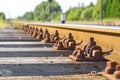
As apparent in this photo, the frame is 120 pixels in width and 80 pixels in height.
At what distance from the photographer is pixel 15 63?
20.3ft

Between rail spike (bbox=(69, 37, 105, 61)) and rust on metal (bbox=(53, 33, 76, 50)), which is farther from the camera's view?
rust on metal (bbox=(53, 33, 76, 50))

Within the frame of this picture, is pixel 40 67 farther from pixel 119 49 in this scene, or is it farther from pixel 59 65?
pixel 119 49

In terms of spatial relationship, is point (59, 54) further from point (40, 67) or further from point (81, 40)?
point (40, 67)

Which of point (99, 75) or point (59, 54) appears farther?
point (59, 54)

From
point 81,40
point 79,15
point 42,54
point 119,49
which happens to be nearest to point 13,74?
point 119,49

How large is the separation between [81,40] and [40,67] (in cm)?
295

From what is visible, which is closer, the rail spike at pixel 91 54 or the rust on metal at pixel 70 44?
the rail spike at pixel 91 54

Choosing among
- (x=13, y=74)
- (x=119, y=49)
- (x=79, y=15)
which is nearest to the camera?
(x=13, y=74)

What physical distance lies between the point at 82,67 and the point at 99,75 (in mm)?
1127

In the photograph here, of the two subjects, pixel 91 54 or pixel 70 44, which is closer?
pixel 91 54

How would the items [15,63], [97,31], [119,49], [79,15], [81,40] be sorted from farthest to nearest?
1. [79,15]
2. [81,40]
3. [97,31]
4. [15,63]
5. [119,49]

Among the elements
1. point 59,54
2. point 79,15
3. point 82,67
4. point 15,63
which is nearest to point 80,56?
point 82,67

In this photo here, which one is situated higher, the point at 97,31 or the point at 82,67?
the point at 97,31

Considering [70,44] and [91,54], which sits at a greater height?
[91,54]
